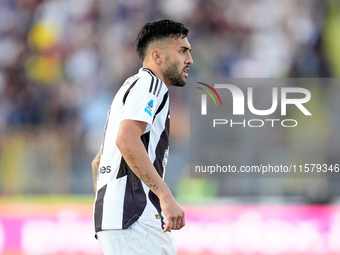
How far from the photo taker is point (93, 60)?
934 cm

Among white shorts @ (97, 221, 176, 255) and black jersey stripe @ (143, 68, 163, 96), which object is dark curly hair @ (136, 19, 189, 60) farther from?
white shorts @ (97, 221, 176, 255)

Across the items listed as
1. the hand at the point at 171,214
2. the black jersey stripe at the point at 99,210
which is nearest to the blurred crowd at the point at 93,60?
the black jersey stripe at the point at 99,210

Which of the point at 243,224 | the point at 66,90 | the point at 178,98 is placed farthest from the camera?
the point at 66,90

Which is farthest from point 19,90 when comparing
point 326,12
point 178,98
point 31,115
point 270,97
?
point 326,12

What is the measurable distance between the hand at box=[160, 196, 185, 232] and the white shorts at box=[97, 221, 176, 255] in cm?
20

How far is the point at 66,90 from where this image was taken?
30.1ft

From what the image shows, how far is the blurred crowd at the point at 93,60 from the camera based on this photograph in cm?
830

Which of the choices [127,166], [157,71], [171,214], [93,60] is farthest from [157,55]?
[93,60]

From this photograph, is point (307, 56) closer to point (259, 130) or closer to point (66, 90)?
point (259, 130)

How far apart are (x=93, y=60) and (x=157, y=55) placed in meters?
6.13

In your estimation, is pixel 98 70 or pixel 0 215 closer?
pixel 0 215

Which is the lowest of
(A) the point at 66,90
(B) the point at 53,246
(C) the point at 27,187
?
(B) the point at 53,246

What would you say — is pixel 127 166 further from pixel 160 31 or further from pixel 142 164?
pixel 160 31

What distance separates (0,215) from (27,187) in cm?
48
